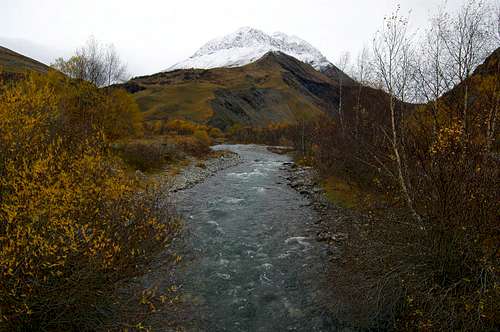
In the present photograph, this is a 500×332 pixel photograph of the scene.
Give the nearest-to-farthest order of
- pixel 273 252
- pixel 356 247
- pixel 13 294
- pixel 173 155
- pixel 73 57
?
pixel 13 294
pixel 356 247
pixel 273 252
pixel 73 57
pixel 173 155

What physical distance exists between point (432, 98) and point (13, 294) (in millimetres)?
13564

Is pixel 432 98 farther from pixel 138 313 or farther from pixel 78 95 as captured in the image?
pixel 78 95

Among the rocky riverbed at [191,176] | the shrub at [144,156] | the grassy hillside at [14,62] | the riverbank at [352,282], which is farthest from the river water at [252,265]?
the grassy hillside at [14,62]

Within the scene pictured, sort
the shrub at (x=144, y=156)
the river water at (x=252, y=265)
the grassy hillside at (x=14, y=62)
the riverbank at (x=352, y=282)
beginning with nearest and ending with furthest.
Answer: the riverbank at (x=352, y=282) → the river water at (x=252, y=265) → the shrub at (x=144, y=156) → the grassy hillside at (x=14, y=62)

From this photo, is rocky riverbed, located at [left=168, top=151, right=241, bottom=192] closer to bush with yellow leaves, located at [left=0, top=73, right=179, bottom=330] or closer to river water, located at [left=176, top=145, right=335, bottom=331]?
river water, located at [left=176, top=145, right=335, bottom=331]

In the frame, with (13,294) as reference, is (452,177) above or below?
above

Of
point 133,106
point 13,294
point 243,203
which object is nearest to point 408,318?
point 13,294

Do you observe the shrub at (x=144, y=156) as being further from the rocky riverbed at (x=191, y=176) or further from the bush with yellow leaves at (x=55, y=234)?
the bush with yellow leaves at (x=55, y=234)

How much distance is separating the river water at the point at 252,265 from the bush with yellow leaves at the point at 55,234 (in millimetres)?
Answer: 2868

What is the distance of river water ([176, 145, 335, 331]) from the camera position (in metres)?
8.55

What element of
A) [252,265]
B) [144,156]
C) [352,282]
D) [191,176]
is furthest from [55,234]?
[144,156]

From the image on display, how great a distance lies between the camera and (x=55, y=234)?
557cm

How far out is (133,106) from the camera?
55.2 m

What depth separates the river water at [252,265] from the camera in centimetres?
855
